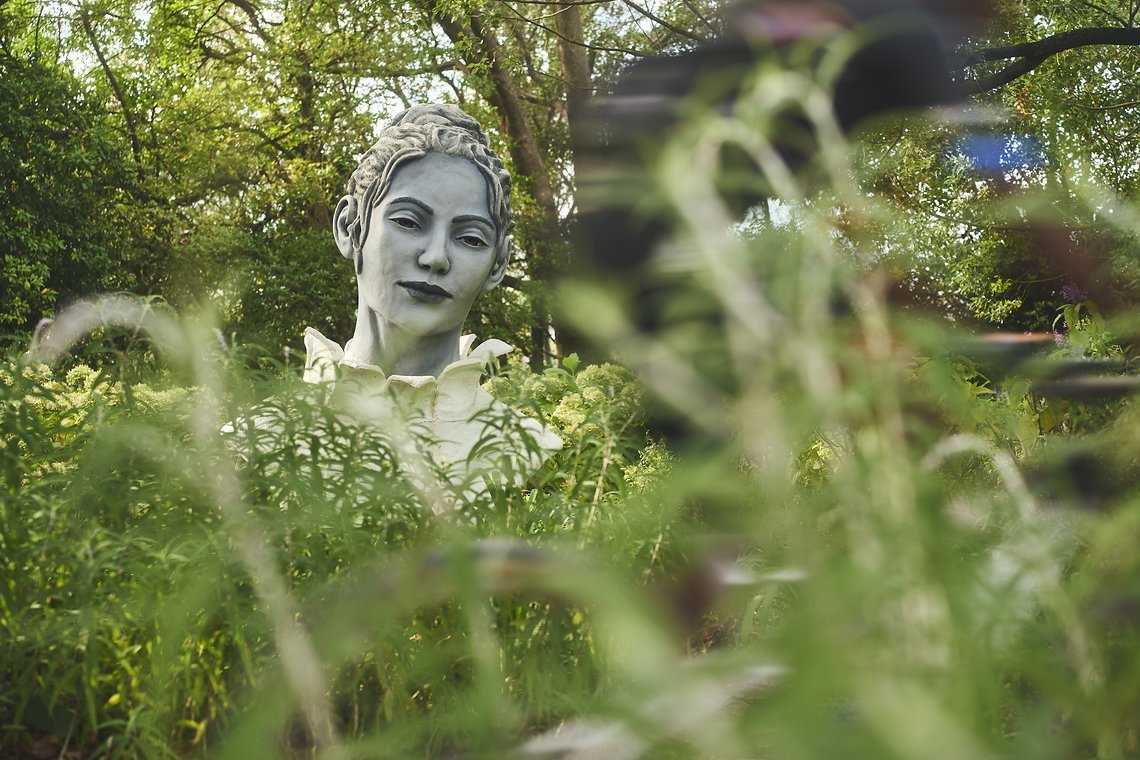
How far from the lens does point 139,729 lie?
4.92 feet

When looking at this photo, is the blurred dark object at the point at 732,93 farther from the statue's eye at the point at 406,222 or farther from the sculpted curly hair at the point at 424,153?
the statue's eye at the point at 406,222

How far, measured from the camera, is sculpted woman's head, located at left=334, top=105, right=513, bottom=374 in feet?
12.5

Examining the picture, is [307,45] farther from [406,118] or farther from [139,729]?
[139,729]

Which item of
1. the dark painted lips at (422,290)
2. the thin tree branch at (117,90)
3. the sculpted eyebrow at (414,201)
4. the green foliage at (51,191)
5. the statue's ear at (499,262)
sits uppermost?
the thin tree branch at (117,90)

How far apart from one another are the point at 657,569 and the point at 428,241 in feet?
7.34

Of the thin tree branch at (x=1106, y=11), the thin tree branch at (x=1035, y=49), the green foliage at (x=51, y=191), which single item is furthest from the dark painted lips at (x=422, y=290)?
Answer: the green foliage at (x=51, y=191)

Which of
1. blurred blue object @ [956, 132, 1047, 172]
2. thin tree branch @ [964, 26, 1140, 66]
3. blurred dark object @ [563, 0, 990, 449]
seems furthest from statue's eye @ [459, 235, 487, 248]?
thin tree branch @ [964, 26, 1140, 66]

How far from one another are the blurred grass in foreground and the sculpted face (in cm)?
138

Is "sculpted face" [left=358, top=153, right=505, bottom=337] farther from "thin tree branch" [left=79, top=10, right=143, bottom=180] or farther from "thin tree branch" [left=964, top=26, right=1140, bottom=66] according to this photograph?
"thin tree branch" [left=79, top=10, right=143, bottom=180]

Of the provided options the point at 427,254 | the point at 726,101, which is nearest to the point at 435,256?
the point at 427,254

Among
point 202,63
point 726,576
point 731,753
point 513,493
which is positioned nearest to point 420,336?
point 513,493

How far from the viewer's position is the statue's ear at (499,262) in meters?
4.12

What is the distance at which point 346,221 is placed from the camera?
4.20 meters

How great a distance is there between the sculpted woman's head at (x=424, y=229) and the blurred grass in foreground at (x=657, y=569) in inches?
54.6
